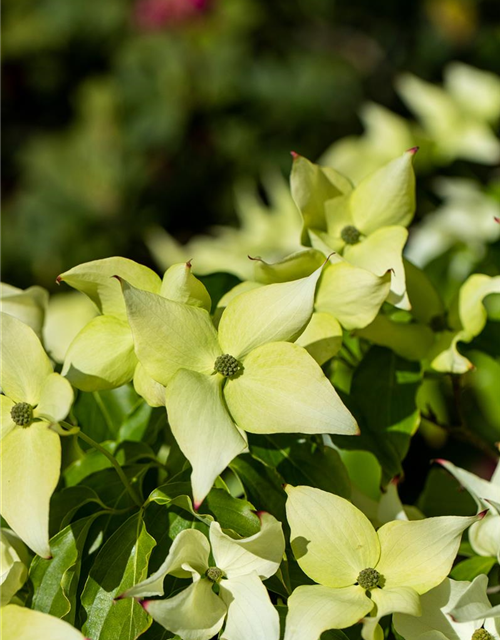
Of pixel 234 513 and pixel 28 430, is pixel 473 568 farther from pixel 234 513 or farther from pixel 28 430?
pixel 28 430

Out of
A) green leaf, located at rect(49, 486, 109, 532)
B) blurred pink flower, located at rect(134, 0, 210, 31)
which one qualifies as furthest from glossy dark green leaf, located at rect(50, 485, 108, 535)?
blurred pink flower, located at rect(134, 0, 210, 31)

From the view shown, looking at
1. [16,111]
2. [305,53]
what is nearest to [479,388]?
[305,53]

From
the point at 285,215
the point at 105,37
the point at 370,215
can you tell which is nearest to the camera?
the point at 370,215

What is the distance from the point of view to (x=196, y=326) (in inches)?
16.2

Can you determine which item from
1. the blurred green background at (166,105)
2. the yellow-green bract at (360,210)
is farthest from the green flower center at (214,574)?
the blurred green background at (166,105)

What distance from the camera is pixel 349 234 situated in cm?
53

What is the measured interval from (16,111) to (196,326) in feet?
7.90

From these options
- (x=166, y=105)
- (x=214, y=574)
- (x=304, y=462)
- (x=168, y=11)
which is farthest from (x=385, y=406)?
(x=168, y=11)

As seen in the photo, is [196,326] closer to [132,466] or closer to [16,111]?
[132,466]

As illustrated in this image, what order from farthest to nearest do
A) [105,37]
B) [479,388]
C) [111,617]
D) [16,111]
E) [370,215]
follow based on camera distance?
1. [16,111]
2. [105,37]
3. [479,388]
4. [370,215]
5. [111,617]

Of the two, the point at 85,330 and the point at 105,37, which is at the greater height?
the point at 85,330

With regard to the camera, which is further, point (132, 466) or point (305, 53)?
point (305, 53)

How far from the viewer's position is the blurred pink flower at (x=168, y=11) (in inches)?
84.6

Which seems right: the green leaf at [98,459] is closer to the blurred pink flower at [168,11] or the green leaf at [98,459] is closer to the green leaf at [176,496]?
the green leaf at [176,496]
